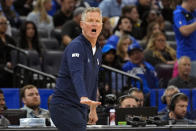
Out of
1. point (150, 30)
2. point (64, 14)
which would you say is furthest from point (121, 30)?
point (64, 14)

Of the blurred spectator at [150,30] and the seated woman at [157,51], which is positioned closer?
the seated woman at [157,51]

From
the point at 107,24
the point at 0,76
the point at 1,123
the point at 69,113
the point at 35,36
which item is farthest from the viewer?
the point at 107,24

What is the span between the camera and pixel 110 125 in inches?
290

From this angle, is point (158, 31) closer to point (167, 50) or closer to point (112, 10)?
point (167, 50)

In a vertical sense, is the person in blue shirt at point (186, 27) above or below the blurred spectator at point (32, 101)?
above

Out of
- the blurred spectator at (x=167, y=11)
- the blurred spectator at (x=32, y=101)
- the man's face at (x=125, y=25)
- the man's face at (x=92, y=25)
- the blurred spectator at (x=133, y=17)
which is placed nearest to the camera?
the man's face at (x=92, y=25)

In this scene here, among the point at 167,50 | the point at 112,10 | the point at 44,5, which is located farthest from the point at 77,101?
the point at 112,10

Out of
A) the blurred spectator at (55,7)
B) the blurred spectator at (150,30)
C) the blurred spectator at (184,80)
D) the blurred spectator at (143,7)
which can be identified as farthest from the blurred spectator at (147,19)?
the blurred spectator at (184,80)

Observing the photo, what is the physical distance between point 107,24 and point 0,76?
2906 mm

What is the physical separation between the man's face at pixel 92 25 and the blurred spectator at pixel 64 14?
28.3 feet

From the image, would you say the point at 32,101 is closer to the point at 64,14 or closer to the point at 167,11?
the point at 64,14

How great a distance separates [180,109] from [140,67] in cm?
277

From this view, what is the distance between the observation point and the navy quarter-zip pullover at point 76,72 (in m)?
5.45

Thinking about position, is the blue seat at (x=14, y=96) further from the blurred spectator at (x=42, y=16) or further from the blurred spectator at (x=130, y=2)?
the blurred spectator at (x=130, y=2)
